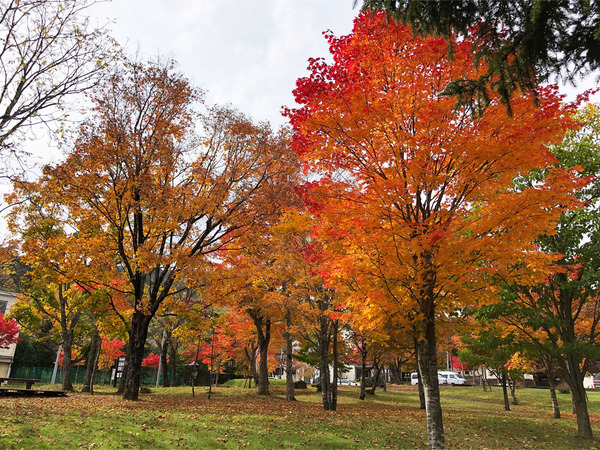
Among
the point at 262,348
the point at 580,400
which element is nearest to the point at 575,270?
the point at 580,400

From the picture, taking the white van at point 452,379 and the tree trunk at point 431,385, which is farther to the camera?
the white van at point 452,379

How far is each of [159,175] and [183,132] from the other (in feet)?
6.18

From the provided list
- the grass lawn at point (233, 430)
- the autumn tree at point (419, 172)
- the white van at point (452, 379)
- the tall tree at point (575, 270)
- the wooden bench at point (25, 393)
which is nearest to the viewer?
the autumn tree at point (419, 172)

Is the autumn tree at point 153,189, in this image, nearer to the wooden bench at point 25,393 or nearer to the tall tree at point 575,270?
the wooden bench at point 25,393

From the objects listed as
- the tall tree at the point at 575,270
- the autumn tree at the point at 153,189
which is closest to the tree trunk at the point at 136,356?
the autumn tree at the point at 153,189

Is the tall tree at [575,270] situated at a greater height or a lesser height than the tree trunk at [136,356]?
greater

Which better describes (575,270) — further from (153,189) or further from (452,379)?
(452,379)

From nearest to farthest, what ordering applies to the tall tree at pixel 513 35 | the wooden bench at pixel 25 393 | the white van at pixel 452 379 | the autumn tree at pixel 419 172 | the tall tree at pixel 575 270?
1. the tall tree at pixel 513 35
2. the autumn tree at pixel 419 172
3. the tall tree at pixel 575 270
4. the wooden bench at pixel 25 393
5. the white van at pixel 452 379

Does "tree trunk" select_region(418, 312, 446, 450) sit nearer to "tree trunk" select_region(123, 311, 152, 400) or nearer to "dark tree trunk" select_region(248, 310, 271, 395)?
"tree trunk" select_region(123, 311, 152, 400)

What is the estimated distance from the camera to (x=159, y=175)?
13297 millimetres

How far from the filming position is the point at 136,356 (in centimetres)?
1320

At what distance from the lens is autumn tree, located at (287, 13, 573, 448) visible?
647 cm

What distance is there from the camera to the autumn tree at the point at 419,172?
21.2ft

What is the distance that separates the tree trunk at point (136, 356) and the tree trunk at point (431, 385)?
32.4 feet
